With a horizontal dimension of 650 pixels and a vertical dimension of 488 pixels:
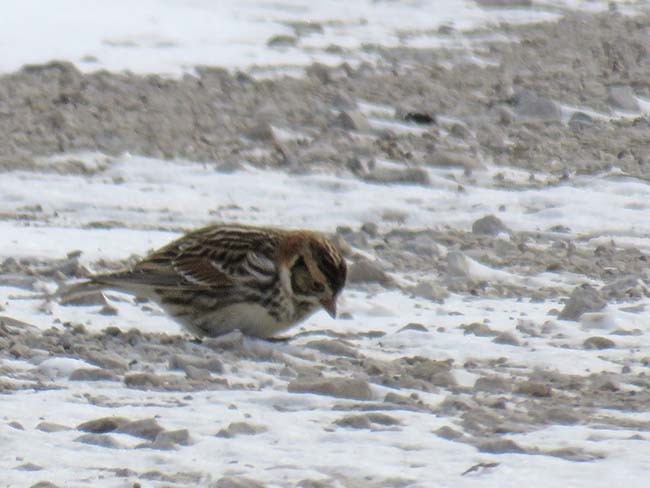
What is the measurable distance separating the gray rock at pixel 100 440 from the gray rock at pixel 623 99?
8122 millimetres

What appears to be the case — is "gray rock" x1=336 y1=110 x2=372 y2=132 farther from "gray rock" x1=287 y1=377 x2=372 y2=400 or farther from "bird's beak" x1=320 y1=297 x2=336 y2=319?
"gray rock" x1=287 y1=377 x2=372 y2=400

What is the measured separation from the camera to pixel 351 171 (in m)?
11.0

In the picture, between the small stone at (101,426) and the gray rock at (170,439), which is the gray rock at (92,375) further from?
the gray rock at (170,439)

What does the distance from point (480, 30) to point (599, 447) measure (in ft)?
32.1

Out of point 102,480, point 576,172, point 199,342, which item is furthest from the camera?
point 576,172

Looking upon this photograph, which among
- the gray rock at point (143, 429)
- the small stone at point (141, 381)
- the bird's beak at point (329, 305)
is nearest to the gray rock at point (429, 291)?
the bird's beak at point (329, 305)

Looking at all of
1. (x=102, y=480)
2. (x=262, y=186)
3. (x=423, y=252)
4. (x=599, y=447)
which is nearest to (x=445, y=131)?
(x=262, y=186)

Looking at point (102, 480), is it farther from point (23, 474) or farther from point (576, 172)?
point (576, 172)

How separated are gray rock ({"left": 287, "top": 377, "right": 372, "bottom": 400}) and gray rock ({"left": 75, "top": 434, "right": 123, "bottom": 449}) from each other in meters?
0.96

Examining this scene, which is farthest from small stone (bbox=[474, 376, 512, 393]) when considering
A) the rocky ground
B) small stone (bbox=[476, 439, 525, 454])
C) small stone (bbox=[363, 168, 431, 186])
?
small stone (bbox=[363, 168, 431, 186])

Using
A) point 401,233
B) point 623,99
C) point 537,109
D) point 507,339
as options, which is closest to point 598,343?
point 507,339

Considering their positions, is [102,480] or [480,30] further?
[480,30]

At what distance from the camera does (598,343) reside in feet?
24.7

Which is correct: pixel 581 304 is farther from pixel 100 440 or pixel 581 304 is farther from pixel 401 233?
pixel 100 440
